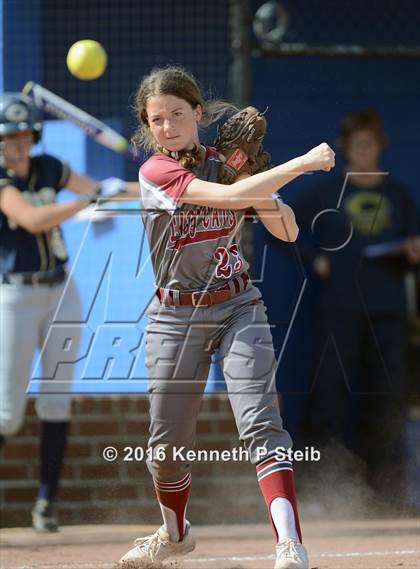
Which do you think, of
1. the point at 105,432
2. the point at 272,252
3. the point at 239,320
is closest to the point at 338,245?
the point at 272,252

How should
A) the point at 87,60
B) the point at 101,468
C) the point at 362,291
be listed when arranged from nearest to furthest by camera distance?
1. the point at 87,60
2. the point at 101,468
3. the point at 362,291

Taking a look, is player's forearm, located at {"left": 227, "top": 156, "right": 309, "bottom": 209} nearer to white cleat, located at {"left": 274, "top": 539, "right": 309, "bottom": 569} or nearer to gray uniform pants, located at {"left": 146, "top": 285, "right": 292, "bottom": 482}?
Answer: gray uniform pants, located at {"left": 146, "top": 285, "right": 292, "bottom": 482}

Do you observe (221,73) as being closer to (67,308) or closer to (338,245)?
(338,245)

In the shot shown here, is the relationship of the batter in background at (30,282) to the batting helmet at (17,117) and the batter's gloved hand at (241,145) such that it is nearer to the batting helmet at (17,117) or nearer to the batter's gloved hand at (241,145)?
the batting helmet at (17,117)

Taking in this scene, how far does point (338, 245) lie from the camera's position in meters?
6.77

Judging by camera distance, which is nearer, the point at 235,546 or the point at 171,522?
the point at 171,522


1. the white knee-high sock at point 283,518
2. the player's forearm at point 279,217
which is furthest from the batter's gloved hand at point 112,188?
the white knee-high sock at point 283,518

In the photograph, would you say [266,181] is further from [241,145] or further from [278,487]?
[278,487]

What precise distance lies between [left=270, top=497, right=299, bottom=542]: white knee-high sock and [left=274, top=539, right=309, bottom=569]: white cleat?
0.08ft

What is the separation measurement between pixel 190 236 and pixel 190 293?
198 mm

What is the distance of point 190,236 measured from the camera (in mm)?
4242

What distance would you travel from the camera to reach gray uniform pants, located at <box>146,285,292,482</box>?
407 cm

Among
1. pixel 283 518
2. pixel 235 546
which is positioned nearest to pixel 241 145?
pixel 283 518

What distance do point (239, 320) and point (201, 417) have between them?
2471 mm
